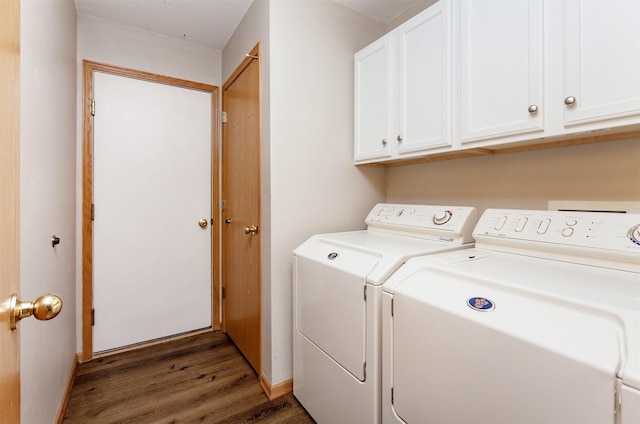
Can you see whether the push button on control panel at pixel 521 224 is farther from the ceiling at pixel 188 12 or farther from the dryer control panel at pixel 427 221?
the ceiling at pixel 188 12

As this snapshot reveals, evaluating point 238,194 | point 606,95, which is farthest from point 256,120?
point 606,95

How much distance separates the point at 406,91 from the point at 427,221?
2.30 ft

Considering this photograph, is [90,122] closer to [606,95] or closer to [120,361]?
[120,361]

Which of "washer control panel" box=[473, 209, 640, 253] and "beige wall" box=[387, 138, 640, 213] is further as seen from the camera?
"beige wall" box=[387, 138, 640, 213]

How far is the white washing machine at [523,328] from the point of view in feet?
2.08

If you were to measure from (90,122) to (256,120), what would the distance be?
1.22m

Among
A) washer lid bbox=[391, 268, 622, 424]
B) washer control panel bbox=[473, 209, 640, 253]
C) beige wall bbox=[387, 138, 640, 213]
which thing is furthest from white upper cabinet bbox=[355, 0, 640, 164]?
washer lid bbox=[391, 268, 622, 424]

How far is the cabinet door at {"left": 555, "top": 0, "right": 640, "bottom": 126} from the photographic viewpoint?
93 cm

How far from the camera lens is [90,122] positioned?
6.88 ft

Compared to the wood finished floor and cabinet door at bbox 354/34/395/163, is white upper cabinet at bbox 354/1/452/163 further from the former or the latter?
the wood finished floor

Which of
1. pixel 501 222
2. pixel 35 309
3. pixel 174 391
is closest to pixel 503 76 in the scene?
pixel 501 222

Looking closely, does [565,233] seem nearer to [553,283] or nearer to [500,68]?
[553,283]

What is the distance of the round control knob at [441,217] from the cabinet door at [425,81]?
1.13 feet

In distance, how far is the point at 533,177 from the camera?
144 cm
